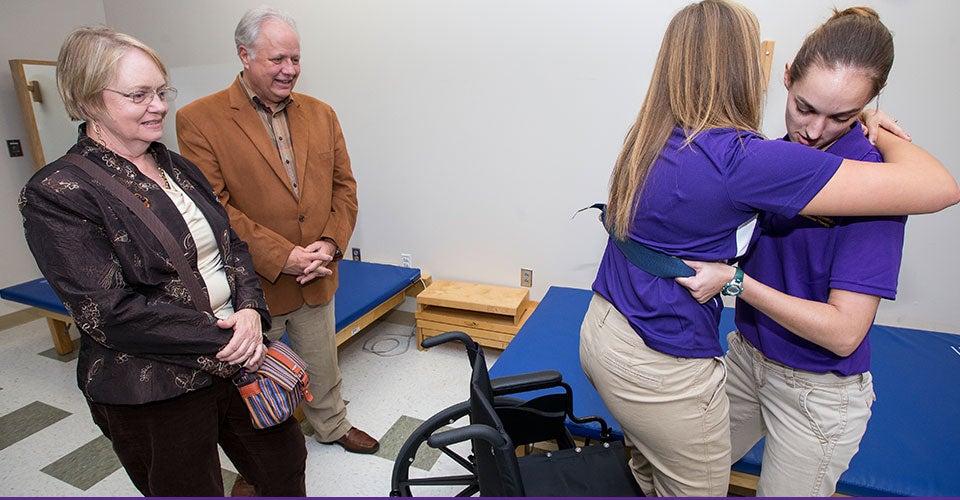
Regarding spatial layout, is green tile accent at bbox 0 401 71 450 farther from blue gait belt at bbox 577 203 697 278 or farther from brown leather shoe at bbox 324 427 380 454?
blue gait belt at bbox 577 203 697 278

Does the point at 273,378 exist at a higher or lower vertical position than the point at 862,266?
lower

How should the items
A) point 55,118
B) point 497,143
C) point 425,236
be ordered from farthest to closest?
point 55,118
point 425,236
point 497,143

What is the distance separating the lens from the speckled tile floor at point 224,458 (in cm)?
198

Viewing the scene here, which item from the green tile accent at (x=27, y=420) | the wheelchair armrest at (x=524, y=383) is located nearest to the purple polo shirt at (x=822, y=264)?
the wheelchair armrest at (x=524, y=383)

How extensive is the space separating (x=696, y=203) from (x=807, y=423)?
553 mm

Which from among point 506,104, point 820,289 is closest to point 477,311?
point 506,104

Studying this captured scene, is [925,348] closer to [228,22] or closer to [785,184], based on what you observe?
[785,184]

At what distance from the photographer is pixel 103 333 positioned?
1.11m

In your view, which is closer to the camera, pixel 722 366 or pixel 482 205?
pixel 722 366

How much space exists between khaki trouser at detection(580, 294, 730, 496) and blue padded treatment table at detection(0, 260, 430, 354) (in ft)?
5.64

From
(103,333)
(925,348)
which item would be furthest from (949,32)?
(103,333)

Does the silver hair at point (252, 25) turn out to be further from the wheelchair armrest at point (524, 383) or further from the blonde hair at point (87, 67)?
the wheelchair armrest at point (524, 383)

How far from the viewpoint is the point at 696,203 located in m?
0.87

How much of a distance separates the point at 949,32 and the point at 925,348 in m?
1.37
